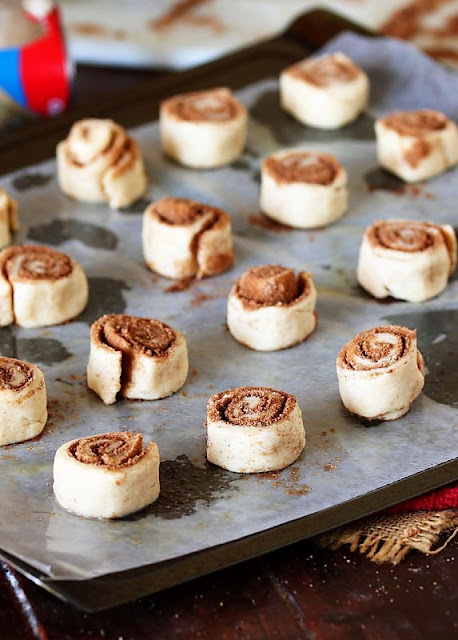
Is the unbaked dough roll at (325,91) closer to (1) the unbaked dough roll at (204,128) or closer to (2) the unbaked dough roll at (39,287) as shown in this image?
(1) the unbaked dough roll at (204,128)

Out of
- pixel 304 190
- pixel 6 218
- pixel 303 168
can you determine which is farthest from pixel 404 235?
pixel 6 218

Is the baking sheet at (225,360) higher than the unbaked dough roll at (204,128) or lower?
lower

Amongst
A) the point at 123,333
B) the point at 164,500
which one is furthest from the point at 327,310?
the point at 164,500

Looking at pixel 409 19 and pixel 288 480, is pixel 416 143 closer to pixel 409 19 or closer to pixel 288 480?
pixel 288 480

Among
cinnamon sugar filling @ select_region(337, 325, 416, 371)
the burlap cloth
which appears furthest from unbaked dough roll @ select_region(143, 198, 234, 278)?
the burlap cloth

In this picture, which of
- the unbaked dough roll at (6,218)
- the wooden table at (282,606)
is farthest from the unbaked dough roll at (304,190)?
the wooden table at (282,606)

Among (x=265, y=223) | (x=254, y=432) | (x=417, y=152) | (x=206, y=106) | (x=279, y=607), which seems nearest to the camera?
(x=279, y=607)
